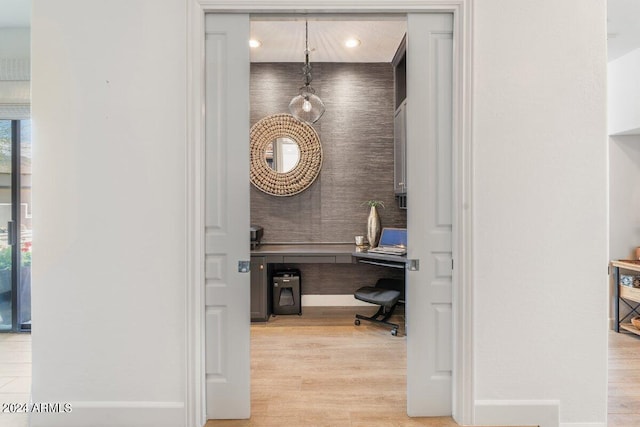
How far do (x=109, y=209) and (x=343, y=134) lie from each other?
2653 mm

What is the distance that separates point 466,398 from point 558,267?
86 centimetres

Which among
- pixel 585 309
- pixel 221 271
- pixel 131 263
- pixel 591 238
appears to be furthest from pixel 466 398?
pixel 131 263

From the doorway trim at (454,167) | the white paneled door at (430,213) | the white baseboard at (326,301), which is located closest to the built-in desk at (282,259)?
the white baseboard at (326,301)

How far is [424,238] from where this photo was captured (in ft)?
6.42

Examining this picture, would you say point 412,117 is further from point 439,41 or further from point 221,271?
point 221,271

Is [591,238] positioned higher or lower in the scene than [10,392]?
higher

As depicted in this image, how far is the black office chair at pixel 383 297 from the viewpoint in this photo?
3371 millimetres

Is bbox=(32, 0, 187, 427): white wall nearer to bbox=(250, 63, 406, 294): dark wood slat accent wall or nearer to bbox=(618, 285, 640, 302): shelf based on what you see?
bbox=(250, 63, 406, 294): dark wood slat accent wall

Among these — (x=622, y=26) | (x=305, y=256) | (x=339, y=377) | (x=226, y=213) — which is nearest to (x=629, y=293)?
(x=622, y=26)

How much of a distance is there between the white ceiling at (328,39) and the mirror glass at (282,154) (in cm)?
91

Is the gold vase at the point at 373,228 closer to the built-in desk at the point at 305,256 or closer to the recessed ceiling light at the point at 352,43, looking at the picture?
the built-in desk at the point at 305,256

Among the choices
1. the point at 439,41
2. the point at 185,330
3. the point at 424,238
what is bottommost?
the point at 185,330

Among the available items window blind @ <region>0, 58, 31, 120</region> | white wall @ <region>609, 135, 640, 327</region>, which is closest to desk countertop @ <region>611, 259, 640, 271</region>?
white wall @ <region>609, 135, 640, 327</region>

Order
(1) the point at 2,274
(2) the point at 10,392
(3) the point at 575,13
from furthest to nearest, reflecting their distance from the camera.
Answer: (1) the point at 2,274
(2) the point at 10,392
(3) the point at 575,13
